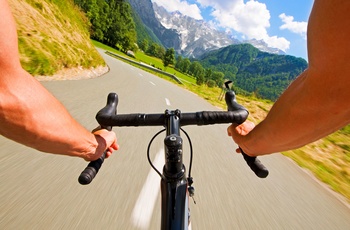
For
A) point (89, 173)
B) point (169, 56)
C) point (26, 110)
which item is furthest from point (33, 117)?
point (169, 56)

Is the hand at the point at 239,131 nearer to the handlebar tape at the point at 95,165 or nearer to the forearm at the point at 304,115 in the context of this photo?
the forearm at the point at 304,115

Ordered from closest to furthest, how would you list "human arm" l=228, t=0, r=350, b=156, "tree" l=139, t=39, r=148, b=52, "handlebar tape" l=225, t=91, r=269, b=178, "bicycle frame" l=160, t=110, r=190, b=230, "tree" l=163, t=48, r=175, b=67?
"human arm" l=228, t=0, r=350, b=156 < "bicycle frame" l=160, t=110, r=190, b=230 < "handlebar tape" l=225, t=91, r=269, b=178 < "tree" l=163, t=48, r=175, b=67 < "tree" l=139, t=39, r=148, b=52

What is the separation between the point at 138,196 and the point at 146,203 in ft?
0.46

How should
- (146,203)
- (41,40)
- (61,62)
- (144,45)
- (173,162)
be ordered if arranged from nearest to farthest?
1. (173,162)
2. (146,203)
3. (41,40)
4. (61,62)
5. (144,45)

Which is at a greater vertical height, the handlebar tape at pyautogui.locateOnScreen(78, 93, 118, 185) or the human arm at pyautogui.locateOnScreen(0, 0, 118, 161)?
the human arm at pyautogui.locateOnScreen(0, 0, 118, 161)

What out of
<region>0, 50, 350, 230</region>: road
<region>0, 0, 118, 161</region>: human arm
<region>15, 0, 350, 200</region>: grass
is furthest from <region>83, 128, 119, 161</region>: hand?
<region>15, 0, 350, 200</region>: grass

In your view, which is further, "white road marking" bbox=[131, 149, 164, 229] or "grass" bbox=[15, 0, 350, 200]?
"grass" bbox=[15, 0, 350, 200]

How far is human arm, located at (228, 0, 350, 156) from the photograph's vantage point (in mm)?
677

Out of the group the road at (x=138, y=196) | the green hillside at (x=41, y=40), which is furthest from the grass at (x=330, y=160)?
the green hillside at (x=41, y=40)

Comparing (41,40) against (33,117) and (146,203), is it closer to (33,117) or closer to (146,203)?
(146,203)

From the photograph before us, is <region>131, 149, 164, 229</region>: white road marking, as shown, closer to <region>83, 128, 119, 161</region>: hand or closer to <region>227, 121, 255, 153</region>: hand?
<region>83, 128, 119, 161</region>: hand

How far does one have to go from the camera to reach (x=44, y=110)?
987 mm

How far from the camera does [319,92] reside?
2.68 feet

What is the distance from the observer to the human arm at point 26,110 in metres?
0.81
